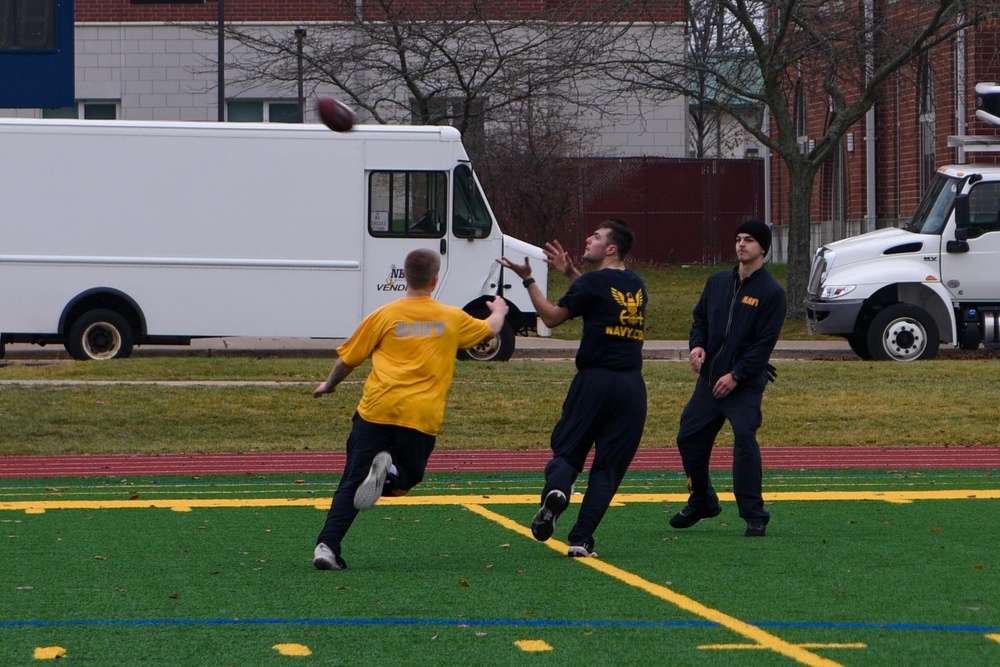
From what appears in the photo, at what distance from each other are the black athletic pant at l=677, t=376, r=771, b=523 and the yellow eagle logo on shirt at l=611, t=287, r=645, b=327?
1016 millimetres

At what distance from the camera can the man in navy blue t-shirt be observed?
26.0 ft

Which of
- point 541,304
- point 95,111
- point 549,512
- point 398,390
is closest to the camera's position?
point 398,390

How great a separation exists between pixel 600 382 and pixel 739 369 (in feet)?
3.31

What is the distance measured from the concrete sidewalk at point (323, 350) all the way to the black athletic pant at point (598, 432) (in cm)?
1358

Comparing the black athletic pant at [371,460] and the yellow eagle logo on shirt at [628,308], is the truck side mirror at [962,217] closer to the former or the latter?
the yellow eagle logo on shirt at [628,308]

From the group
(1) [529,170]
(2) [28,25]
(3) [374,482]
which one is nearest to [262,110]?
(1) [529,170]

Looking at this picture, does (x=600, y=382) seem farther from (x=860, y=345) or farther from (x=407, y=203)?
(x=860, y=345)

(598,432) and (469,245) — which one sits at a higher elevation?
(469,245)

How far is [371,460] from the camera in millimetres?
7508

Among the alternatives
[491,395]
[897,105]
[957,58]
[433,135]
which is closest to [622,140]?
[897,105]

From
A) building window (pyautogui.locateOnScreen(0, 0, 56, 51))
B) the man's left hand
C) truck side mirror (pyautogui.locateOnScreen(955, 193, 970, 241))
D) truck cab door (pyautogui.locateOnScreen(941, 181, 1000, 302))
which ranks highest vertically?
building window (pyautogui.locateOnScreen(0, 0, 56, 51))

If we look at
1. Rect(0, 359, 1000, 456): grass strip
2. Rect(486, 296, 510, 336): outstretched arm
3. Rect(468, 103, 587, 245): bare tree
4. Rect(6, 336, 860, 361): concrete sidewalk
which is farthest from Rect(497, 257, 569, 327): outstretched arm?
Rect(468, 103, 587, 245): bare tree

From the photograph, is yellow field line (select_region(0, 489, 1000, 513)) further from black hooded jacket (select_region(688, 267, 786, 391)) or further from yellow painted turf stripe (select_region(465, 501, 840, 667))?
black hooded jacket (select_region(688, 267, 786, 391))

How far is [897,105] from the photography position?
36219mm
